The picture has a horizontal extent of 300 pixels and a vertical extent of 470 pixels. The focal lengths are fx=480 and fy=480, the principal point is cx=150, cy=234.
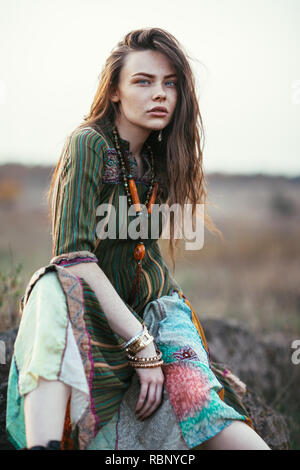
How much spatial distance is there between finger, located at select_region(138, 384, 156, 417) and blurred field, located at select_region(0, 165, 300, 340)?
1.08 m

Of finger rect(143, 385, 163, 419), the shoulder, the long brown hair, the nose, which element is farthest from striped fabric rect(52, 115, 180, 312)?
finger rect(143, 385, 163, 419)

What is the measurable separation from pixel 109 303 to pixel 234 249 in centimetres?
1209

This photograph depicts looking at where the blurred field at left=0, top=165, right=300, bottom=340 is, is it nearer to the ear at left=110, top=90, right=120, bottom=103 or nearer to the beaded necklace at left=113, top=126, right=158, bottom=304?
the beaded necklace at left=113, top=126, right=158, bottom=304

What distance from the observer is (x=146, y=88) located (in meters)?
2.25

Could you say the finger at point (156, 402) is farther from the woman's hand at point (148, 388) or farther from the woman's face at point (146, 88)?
the woman's face at point (146, 88)

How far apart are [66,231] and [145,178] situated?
636 millimetres

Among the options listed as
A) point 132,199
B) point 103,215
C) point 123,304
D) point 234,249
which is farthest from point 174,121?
point 234,249

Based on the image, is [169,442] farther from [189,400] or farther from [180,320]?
[180,320]

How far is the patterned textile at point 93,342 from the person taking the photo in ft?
5.41

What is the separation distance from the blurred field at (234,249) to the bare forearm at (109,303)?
95 cm

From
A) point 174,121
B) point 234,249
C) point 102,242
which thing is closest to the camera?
point 102,242

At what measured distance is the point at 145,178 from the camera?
2418mm

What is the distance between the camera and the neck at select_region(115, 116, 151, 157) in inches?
92.4

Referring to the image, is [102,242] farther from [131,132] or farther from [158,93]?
[158,93]
